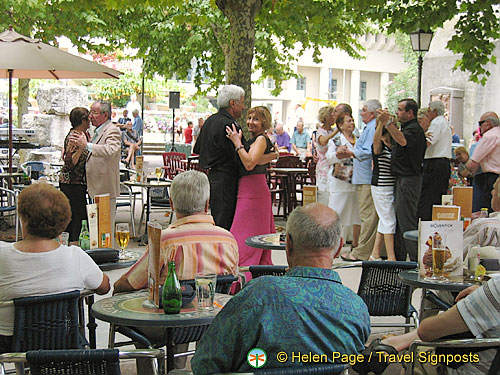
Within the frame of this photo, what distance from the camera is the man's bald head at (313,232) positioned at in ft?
8.50

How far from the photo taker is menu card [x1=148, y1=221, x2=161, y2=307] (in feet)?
10.7

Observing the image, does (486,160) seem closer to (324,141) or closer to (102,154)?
(324,141)

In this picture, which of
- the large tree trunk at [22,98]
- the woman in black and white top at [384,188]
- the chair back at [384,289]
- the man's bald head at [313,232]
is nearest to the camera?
the man's bald head at [313,232]

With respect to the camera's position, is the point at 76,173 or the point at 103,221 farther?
the point at 76,173

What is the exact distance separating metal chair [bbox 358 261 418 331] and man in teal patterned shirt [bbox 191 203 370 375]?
7.05 ft

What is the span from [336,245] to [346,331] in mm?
313

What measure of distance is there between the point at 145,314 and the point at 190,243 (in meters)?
0.72

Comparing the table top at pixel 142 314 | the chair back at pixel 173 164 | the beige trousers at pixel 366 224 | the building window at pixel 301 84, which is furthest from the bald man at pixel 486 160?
the building window at pixel 301 84

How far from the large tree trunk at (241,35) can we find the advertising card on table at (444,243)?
6.08 meters

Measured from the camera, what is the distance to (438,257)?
4.25m

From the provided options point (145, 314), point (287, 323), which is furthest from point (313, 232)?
point (145, 314)

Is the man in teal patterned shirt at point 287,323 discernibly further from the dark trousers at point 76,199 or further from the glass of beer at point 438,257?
the dark trousers at point 76,199

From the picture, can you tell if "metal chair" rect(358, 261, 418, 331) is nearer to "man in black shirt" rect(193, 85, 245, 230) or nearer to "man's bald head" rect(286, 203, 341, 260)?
"man's bald head" rect(286, 203, 341, 260)

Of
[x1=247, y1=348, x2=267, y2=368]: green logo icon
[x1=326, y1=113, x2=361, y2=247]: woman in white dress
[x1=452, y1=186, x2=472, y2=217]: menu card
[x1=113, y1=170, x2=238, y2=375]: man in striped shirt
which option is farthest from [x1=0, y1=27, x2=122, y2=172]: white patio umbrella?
[x1=247, y1=348, x2=267, y2=368]: green logo icon
